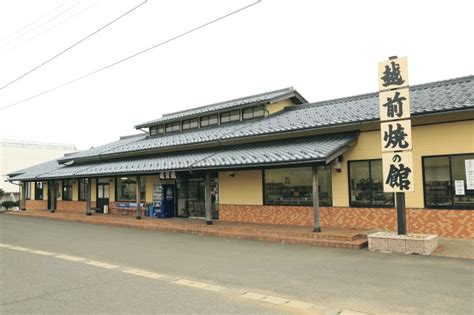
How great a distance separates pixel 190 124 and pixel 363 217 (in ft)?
38.9

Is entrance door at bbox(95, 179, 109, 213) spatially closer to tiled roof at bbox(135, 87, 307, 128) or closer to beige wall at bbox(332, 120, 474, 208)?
tiled roof at bbox(135, 87, 307, 128)

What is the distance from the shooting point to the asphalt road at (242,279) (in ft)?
17.5

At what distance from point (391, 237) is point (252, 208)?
642cm

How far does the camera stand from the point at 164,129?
22281mm

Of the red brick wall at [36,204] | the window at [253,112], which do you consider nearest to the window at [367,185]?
the window at [253,112]

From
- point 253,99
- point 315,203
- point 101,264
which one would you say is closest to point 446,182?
point 315,203

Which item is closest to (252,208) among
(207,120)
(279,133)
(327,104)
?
(279,133)

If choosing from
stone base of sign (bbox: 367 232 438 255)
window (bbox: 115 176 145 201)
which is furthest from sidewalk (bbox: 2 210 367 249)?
window (bbox: 115 176 145 201)

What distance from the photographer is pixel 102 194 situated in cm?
2241

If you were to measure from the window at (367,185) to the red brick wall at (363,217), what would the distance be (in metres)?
0.24

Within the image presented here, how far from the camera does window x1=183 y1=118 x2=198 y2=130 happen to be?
20.6m

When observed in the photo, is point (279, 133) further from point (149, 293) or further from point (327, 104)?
point (149, 293)

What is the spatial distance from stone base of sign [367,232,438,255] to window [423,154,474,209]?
1.94 m

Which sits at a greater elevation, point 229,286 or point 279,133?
point 279,133
